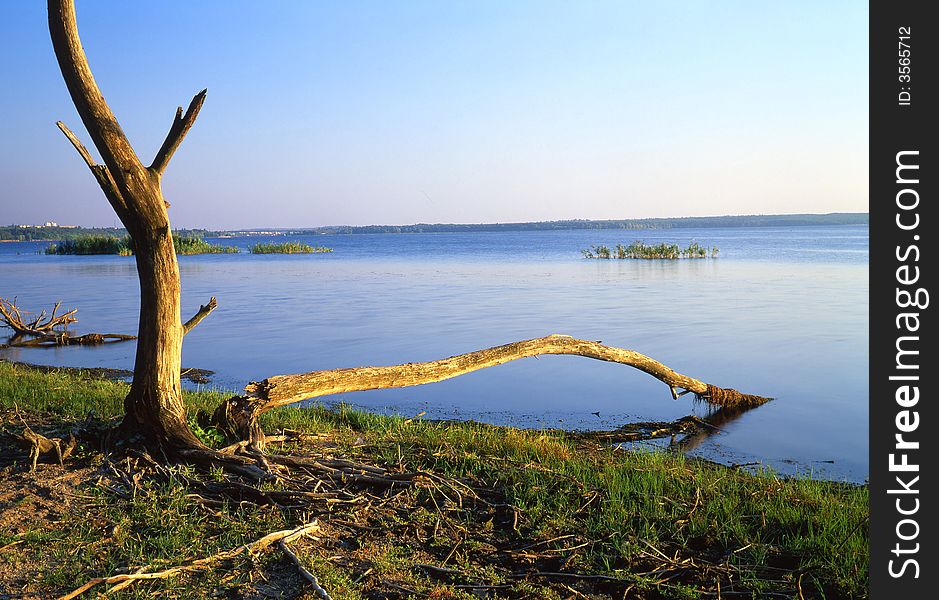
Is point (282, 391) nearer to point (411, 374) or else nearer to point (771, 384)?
point (411, 374)

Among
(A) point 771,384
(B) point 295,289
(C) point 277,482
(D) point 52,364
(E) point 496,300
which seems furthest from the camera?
(B) point 295,289

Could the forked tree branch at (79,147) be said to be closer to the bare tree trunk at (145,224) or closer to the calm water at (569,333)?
the bare tree trunk at (145,224)

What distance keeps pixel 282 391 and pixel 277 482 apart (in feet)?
4.87

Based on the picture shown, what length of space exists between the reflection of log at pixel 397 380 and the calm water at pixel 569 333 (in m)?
0.47

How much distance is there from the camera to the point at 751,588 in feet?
14.0

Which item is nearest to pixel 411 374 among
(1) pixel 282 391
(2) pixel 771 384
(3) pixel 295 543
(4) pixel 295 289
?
(1) pixel 282 391

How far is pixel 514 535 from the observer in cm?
492

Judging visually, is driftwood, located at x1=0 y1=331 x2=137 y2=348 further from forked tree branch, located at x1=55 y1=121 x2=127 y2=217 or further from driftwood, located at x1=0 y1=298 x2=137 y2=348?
forked tree branch, located at x1=55 y1=121 x2=127 y2=217

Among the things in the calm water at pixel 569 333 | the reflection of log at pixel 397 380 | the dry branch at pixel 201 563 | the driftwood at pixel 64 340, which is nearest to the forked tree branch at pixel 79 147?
the reflection of log at pixel 397 380

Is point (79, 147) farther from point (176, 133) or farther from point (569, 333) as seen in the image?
point (569, 333)

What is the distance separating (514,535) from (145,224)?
3751 millimetres

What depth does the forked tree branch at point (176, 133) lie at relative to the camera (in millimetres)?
5965

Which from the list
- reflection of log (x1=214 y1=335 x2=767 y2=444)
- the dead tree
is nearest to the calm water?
reflection of log (x1=214 y1=335 x2=767 y2=444)
